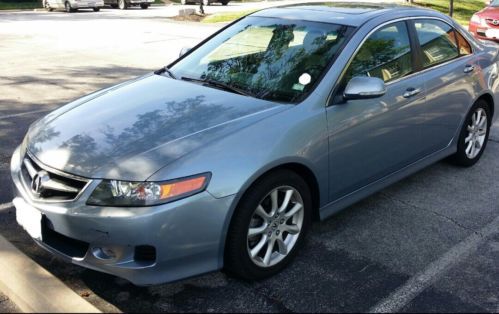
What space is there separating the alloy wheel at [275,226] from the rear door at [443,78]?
5.27 feet

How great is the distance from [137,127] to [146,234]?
79 cm

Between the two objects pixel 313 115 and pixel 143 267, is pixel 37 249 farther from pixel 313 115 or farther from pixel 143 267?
pixel 313 115

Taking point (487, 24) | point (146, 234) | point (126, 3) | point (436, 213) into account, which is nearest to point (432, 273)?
point (436, 213)

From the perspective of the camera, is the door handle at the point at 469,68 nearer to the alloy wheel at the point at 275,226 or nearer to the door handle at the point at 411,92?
the door handle at the point at 411,92

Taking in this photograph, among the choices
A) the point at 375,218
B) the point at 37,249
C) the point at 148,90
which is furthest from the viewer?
the point at 375,218

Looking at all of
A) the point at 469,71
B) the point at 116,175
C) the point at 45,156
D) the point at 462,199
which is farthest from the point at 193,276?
the point at 469,71

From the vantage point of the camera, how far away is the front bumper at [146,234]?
2631mm

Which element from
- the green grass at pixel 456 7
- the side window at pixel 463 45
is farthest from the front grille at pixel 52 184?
the green grass at pixel 456 7

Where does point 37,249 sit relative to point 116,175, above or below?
below

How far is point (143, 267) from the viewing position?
8.79 feet

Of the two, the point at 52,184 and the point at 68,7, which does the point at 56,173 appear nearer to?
the point at 52,184

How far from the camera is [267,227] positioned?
3.12m

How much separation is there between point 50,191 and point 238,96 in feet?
4.38

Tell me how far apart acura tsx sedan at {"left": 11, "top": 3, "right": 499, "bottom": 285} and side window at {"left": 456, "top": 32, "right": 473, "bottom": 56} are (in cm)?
12
